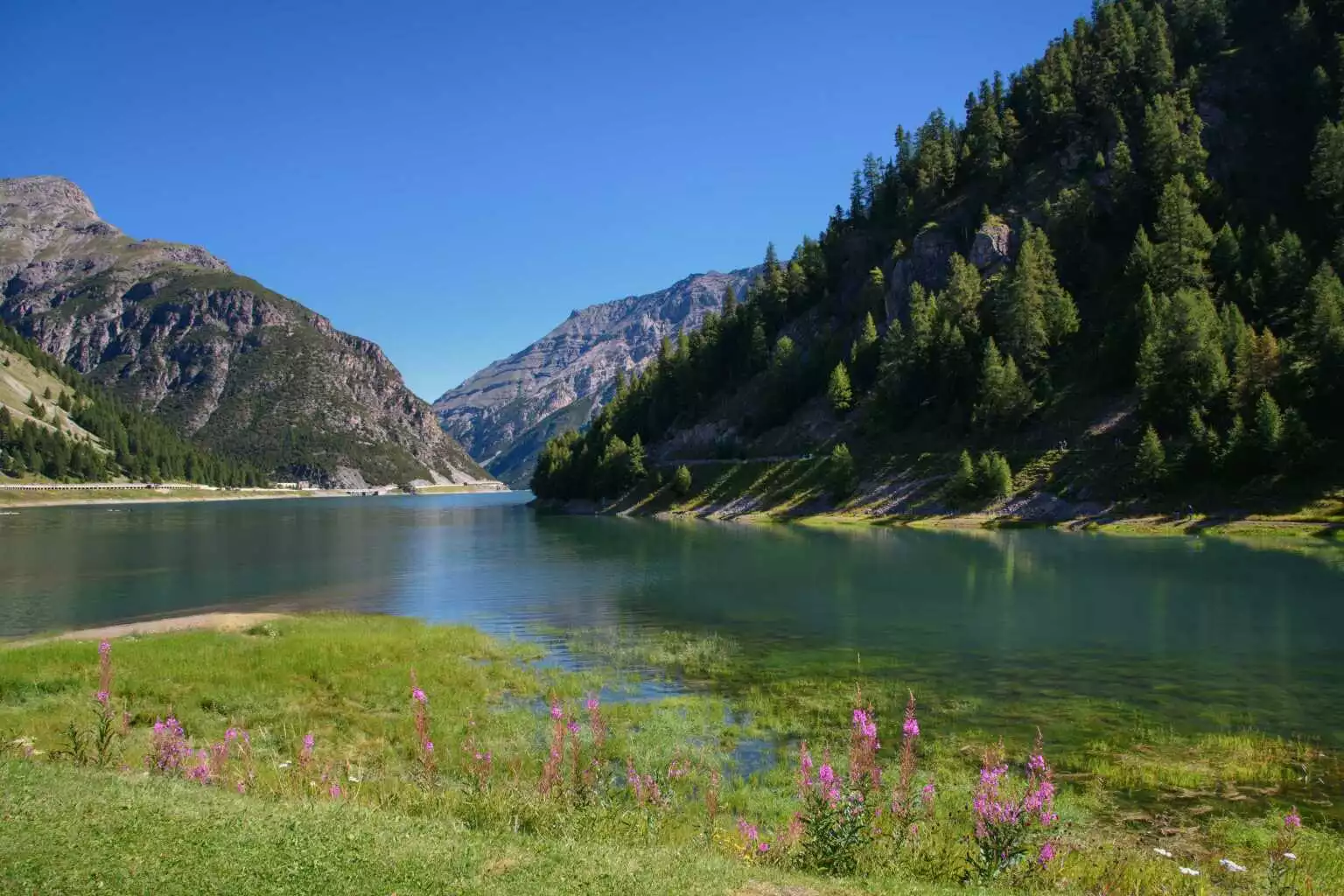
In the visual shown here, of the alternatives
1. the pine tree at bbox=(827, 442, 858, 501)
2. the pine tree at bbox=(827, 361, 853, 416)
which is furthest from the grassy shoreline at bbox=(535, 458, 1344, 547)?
the pine tree at bbox=(827, 361, 853, 416)

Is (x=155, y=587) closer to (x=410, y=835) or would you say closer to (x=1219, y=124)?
(x=410, y=835)

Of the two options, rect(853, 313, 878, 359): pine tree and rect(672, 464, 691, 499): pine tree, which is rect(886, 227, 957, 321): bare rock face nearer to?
rect(853, 313, 878, 359): pine tree

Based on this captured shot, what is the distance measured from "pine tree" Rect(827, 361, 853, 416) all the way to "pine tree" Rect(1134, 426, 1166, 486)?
210 feet

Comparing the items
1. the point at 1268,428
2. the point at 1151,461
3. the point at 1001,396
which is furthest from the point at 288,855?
the point at 1001,396

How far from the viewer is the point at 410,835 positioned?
11430 mm

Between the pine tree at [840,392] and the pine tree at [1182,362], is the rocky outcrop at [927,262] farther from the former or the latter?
the pine tree at [1182,362]

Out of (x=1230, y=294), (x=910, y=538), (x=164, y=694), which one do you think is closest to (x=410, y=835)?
(x=164, y=694)

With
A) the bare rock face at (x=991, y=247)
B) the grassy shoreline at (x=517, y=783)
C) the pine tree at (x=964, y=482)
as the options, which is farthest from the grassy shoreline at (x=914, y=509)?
the grassy shoreline at (x=517, y=783)

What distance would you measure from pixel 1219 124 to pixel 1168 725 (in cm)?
19539

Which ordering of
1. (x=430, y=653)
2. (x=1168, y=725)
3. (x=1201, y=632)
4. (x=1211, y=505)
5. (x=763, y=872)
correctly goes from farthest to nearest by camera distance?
(x=1211, y=505) → (x=1201, y=632) → (x=430, y=653) → (x=1168, y=725) → (x=763, y=872)

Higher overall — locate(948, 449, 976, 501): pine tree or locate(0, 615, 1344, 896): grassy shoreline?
locate(948, 449, 976, 501): pine tree

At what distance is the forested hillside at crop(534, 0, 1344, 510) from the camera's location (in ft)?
345

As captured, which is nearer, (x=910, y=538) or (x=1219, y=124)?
(x=910, y=538)

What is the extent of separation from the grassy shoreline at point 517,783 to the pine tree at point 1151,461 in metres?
88.6
